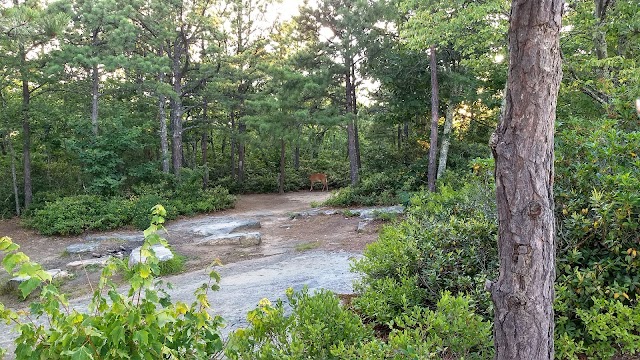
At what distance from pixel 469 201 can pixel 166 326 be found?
308 centimetres

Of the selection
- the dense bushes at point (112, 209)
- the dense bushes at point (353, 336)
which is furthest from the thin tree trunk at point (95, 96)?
the dense bushes at point (353, 336)

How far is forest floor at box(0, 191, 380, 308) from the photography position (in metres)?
6.85

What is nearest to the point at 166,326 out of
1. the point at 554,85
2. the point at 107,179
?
the point at 554,85

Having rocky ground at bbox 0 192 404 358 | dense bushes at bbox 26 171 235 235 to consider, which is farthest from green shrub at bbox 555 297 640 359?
dense bushes at bbox 26 171 235 235

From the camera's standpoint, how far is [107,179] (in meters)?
12.0

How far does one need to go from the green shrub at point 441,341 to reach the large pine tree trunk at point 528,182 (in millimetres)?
376

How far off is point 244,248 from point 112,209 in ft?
15.9

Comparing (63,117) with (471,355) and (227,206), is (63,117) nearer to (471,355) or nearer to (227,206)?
(227,206)

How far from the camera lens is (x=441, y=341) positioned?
1934 mm

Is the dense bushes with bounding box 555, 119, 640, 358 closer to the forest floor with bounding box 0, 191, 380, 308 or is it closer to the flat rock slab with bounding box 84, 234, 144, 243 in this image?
the forest floor with bounding box 0, 191, 380, 308

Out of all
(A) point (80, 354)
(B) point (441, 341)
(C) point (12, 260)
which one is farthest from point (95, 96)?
(B) point (441, 341)

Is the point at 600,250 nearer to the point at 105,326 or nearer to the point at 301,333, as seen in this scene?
the point at 301,333

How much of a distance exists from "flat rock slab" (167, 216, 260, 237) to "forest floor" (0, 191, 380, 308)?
0.27m

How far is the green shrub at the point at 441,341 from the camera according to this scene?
73.5 inches
